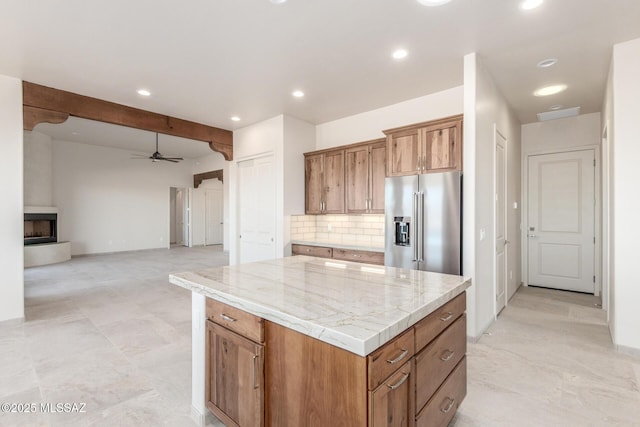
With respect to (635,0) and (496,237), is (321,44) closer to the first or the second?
(635,0)

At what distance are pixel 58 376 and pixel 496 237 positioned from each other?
4.50m

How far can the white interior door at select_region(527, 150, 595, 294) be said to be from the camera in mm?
4812

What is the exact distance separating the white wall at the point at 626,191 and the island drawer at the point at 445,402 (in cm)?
215

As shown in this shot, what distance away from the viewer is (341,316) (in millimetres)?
1224

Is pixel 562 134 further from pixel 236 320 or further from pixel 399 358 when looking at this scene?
pixel 236 320

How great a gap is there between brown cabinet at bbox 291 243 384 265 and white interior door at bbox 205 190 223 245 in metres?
7.57

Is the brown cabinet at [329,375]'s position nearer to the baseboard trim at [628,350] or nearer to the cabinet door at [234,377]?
the cabinet door at [234,377]

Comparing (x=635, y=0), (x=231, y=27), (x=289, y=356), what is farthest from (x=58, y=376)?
(x=635, y=0)

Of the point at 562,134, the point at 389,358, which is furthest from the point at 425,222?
the point at 562,134

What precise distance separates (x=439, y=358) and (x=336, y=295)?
636mm

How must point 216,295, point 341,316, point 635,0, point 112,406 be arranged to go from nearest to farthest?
point 341,316 < point 216,295 < point 112,406 < point 635,0

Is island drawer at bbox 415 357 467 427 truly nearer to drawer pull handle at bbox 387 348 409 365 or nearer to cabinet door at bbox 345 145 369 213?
drawer pull handle at bbox 387 348 409 365

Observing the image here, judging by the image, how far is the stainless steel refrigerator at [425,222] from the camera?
121 inches

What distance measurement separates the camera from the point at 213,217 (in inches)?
460
